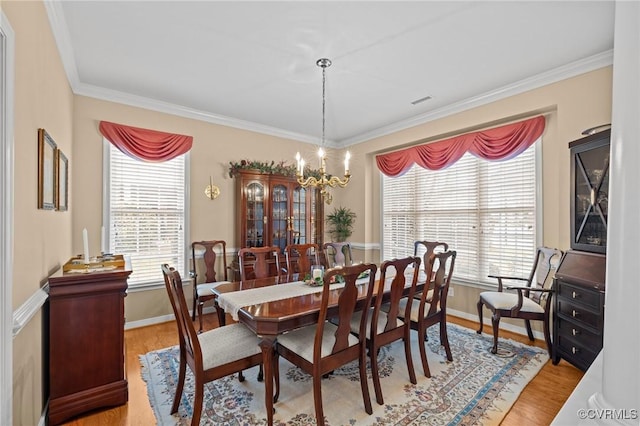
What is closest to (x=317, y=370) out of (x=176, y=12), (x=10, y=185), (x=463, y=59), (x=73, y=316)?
(x=73, y=316)

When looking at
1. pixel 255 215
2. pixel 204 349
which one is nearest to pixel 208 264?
pixel 255 215

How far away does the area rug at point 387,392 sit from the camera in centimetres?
202

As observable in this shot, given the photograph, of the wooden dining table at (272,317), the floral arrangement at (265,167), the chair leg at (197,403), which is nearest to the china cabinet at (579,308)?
the wooden dining table at (272,317)

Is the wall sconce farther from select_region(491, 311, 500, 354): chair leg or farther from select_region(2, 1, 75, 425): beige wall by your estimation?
select_region(491, 311, 500, 354): chair leg

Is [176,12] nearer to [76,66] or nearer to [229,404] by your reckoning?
[76,66]

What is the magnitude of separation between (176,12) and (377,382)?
10.0ft

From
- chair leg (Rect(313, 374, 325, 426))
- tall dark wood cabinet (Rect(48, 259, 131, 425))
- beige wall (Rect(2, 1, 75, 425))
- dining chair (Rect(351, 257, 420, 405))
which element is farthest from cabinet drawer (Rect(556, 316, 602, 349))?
beige wall (Rect(2, 1, 75, 425))

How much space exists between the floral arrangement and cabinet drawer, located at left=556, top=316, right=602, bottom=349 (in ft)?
11.8

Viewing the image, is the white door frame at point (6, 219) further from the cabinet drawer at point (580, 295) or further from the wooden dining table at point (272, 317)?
the cabinet drawer at point (580, 295)

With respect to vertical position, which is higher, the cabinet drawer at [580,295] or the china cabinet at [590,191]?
the china cabinet at [590,191]

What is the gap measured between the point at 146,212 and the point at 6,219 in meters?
2.57

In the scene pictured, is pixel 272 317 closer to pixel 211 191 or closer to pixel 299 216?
pixel 211 191

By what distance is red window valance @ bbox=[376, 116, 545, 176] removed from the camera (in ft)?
10.9

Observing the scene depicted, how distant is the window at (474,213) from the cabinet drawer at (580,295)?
89 centimetres
